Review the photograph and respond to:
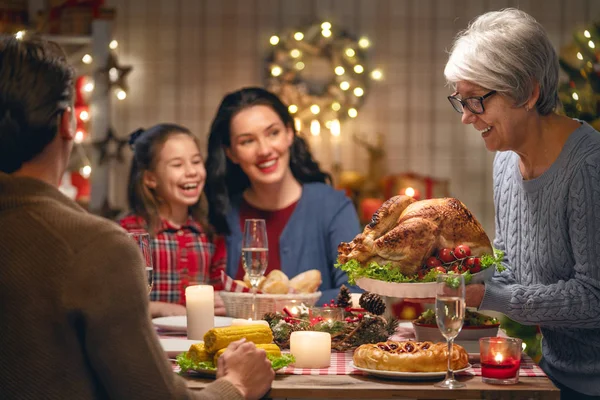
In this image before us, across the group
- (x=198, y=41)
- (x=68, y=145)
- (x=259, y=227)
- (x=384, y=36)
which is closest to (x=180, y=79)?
(x=198, y=41)

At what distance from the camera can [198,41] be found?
22.5 ft

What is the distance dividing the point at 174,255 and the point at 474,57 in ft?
5.26

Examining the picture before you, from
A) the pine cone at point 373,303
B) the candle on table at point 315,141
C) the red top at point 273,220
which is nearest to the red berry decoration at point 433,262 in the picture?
the pine cone at point 373,303

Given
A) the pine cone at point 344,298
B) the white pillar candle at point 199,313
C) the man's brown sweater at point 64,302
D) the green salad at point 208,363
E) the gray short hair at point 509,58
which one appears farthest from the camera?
the pine cone at point 344,298

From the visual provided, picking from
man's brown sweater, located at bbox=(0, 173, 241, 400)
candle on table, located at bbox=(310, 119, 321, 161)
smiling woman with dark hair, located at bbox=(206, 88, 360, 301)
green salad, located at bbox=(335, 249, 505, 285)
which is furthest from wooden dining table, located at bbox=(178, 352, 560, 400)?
candle on table, located at bbox=(310, 119, 321, 161)

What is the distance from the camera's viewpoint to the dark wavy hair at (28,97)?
1.50 m

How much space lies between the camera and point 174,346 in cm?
233

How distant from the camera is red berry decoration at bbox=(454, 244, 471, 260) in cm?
233

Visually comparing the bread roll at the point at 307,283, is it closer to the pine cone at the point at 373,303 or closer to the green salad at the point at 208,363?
the pine cone at the point at 373,303

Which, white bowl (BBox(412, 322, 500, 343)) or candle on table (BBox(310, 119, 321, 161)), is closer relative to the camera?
white bowl (BBox(412, 322, 500, 343))

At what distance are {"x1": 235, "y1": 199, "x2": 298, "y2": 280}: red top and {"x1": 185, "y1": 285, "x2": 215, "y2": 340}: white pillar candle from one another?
1.10 m

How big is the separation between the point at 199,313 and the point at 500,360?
2.85ft

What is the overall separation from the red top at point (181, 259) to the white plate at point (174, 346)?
3.48ft

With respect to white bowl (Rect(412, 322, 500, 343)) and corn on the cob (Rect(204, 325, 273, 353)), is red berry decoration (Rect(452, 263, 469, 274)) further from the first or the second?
corn on the cob (Rect(204, 325, 273, 353))
